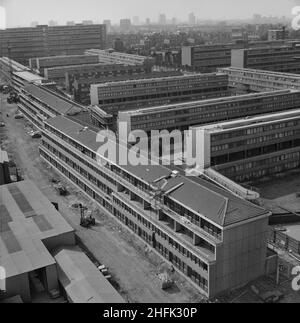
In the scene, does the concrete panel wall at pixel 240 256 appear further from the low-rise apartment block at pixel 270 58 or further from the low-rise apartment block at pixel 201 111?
the low-rise apartment block at pixel 270 58

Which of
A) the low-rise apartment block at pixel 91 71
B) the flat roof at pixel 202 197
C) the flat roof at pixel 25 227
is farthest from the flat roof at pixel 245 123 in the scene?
the low-rise apartment block at pixel 91 71

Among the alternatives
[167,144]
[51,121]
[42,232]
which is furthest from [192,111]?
[42,232]

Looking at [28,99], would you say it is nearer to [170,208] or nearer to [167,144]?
[167,144]

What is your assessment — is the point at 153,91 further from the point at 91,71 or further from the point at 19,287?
the point at 19,287

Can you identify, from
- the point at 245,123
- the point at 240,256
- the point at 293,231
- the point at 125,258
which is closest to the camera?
the point at 240,256

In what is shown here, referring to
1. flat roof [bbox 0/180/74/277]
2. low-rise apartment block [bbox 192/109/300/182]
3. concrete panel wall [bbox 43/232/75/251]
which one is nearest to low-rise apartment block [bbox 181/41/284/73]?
low-rise apartment block [bbox 192/109/300/182]

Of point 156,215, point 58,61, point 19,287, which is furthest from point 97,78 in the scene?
point 19,287
